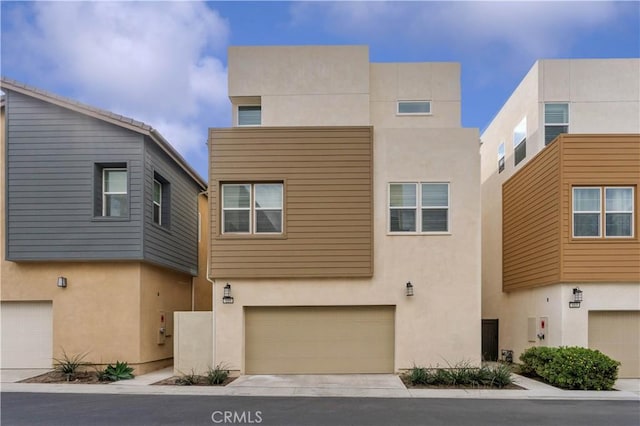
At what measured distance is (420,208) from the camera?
1180cm

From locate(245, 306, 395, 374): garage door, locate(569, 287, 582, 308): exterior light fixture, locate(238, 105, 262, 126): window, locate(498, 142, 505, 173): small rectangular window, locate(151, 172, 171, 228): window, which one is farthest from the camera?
locate(498, 142, 505, 173): small rectangular window

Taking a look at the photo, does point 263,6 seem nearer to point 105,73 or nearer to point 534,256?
point 105,73

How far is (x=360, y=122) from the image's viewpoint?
1291 centimetres

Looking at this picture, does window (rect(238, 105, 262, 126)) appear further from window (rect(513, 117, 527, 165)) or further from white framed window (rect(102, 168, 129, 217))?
window (rect(513, 117, 527, 165))

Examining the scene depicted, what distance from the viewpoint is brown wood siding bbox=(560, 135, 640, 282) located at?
37.3 feet

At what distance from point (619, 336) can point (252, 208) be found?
32.8ft

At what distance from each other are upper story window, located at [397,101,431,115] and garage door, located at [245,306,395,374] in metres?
5.75

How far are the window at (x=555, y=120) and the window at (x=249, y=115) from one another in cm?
864

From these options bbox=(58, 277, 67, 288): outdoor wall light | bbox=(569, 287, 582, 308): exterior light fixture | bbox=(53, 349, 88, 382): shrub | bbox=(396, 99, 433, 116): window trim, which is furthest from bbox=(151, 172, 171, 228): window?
bbox=(569, 287, 582, 308): exterior light fixture

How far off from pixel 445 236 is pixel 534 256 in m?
3.27

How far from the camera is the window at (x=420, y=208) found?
38.7 feet

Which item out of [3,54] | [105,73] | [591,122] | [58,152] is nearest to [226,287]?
→ [58,152]

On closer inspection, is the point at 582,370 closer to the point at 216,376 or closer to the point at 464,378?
the point at 464,378

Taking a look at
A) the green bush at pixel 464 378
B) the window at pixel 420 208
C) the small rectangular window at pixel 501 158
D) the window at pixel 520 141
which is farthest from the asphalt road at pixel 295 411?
the small rectangular window at pixel 501 158
